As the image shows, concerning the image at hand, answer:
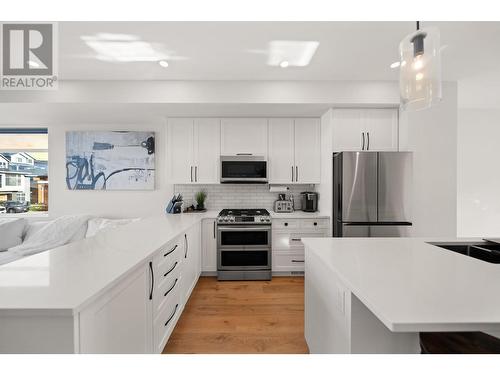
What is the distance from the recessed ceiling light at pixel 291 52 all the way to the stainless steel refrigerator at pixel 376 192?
47.1 inches

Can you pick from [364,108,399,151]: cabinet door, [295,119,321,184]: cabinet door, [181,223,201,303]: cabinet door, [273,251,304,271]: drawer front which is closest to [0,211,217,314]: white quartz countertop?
[181,223,201,303]: cabinet door

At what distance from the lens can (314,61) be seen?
8.54 feet

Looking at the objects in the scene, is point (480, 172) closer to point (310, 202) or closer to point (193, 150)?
point (310, 202)

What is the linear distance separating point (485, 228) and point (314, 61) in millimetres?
4165

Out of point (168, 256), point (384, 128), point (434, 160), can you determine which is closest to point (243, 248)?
point (168, 256)

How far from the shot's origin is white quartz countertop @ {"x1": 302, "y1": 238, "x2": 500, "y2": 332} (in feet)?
2.55

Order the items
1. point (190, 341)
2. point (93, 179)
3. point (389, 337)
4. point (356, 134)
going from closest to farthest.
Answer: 1. point (389, 337)
2. point (190, 341)
3. point (356, 134)
4. point (93, 179)

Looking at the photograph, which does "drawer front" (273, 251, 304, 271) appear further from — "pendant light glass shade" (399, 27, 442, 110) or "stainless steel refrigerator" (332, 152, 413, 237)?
"pendant light glass shade" (399, 27, 442, 110)

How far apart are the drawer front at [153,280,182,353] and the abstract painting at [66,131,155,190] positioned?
2.35 meters

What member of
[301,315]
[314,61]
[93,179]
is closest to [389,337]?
[301,315]

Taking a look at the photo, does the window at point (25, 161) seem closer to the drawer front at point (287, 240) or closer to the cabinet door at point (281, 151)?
the cabinet door at point (281, 151)

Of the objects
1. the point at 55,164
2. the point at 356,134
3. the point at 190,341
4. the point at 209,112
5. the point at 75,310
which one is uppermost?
the point at 209,112

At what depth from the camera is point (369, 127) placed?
3236mm

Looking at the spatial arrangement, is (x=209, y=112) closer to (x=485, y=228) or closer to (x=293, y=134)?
(x=293, y=134)
